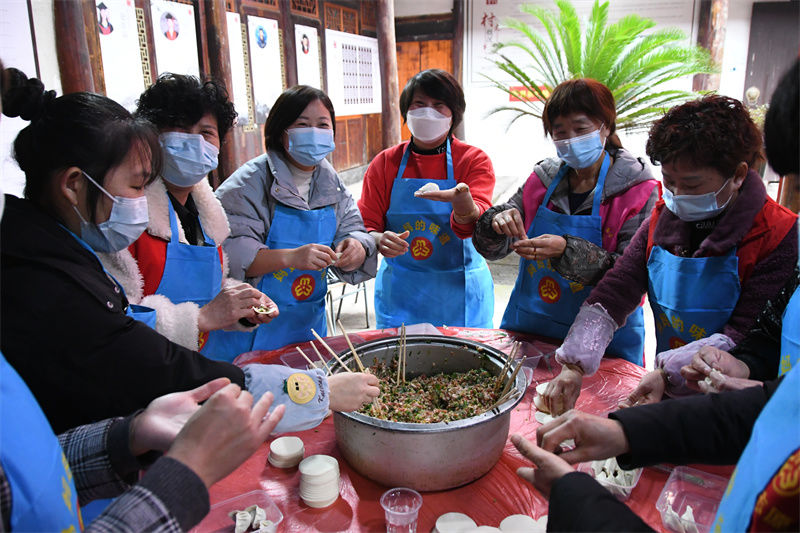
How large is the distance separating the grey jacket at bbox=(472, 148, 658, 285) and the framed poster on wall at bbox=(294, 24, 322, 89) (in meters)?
3.86

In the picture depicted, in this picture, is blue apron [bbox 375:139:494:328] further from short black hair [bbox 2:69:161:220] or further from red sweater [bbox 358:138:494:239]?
short black hair [bbox 2:69:161:220]

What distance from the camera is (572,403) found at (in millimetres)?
1727

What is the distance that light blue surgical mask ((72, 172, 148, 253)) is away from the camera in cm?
136

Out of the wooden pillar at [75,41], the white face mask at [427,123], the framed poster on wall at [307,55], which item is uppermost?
the framed poster on wall at [307,55]

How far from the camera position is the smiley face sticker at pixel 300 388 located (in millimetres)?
1378

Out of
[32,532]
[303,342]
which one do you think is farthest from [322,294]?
[32,532]

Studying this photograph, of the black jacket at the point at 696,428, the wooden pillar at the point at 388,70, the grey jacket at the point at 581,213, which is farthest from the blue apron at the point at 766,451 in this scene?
the wooden pillar at the point at 388,70

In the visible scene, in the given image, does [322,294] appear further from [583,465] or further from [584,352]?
[583,465]

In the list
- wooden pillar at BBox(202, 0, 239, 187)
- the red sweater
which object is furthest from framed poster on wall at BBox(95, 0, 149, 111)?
the red sweater

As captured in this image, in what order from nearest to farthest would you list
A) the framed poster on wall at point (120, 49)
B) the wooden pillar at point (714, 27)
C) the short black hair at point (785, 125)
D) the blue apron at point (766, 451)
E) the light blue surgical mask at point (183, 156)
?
1. the blue apron at point (766, 451)
2. the short black hair at point (785, 125)
3. the light blue surgical mask at point (183, 156)
4. the framed poster on wall at point (120, 49)
5. the wooden pillar at point (714, 27)

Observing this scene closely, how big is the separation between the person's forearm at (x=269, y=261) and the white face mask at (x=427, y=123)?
103 cm

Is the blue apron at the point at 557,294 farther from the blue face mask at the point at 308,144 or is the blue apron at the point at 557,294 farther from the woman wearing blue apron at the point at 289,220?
the blue face mask at the point at 308,144

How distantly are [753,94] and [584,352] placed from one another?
6129mm

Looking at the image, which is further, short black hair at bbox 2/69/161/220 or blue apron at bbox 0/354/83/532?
short black hair at bbox 2/69/161/220
